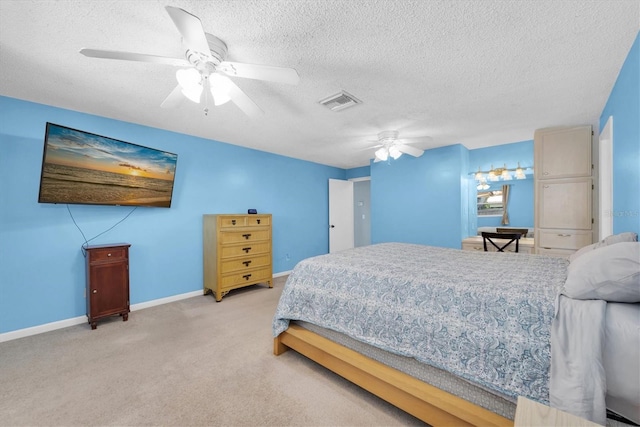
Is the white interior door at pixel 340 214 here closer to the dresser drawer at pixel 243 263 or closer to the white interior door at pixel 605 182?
the dresser drawer at pixel 243 263

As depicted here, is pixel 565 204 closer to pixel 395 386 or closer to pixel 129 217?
pixel 395 386

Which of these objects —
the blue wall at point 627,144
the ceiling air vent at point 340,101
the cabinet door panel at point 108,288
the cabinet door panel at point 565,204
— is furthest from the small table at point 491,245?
the cabinet door panel at point 108,288

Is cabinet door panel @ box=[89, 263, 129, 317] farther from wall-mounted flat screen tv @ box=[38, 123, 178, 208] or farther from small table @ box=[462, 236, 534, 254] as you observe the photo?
small table @ box=[462, 236, 534, 254]

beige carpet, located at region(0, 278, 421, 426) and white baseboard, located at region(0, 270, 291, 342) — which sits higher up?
white baseboard, located at region(0, 270, 291, 342)

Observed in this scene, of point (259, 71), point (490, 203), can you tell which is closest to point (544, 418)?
point (259, 71)

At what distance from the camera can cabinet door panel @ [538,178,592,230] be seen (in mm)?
3287

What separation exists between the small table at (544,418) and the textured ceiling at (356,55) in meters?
1.90

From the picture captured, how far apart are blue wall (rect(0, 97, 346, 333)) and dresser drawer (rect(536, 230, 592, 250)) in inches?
159

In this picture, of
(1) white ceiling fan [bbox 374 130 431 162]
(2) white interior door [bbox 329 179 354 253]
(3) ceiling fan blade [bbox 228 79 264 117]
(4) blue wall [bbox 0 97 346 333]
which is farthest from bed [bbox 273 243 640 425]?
(2) white interior door [bbox 329 179 354 253]

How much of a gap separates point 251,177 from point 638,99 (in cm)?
447

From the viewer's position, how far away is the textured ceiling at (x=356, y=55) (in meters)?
1.51

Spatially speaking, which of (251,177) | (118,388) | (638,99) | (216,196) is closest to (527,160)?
(638,99)

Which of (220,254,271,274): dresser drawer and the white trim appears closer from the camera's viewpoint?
the white trim

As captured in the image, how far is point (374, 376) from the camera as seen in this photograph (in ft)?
5.54
